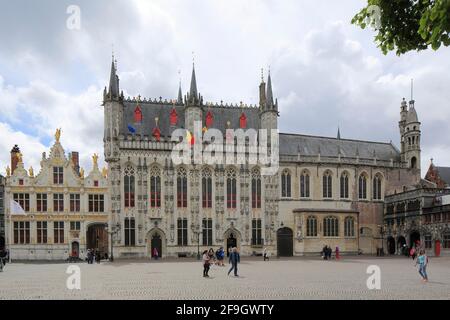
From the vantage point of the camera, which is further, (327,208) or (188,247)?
(327,208)

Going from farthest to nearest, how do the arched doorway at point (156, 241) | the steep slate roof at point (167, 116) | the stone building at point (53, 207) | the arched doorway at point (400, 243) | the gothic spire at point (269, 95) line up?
the gothic spire at point (269, 95) → the arched doorway at point (400, 243) → the steep slate roof at point (167, 116) → the arched doorway at point (156, 241) → the stone building at point (53, 207)

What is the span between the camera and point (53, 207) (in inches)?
2130

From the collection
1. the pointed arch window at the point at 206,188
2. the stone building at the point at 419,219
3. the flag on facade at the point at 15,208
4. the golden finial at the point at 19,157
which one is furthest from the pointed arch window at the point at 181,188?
the stone building at the point at 419,219

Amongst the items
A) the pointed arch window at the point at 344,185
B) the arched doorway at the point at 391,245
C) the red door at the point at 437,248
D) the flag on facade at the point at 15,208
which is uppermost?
the pointed arch window at the point at 344,185

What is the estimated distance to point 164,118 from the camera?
192ft

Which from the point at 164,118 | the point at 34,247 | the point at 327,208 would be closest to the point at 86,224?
the point at 34,247

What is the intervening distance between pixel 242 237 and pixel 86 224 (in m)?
18.2

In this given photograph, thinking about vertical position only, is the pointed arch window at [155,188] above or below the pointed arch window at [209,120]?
below

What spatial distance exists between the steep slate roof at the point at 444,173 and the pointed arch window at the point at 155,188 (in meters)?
41.5

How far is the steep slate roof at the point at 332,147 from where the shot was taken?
62478 mm

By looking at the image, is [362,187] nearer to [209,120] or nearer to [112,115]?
[209,120]

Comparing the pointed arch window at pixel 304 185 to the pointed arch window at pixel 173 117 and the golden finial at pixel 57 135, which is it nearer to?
the pointed arch window at pixel 173 117

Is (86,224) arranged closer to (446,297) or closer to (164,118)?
(164,118)

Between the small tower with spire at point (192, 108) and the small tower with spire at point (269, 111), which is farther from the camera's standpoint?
the small tower with spire at point (269, 111)
